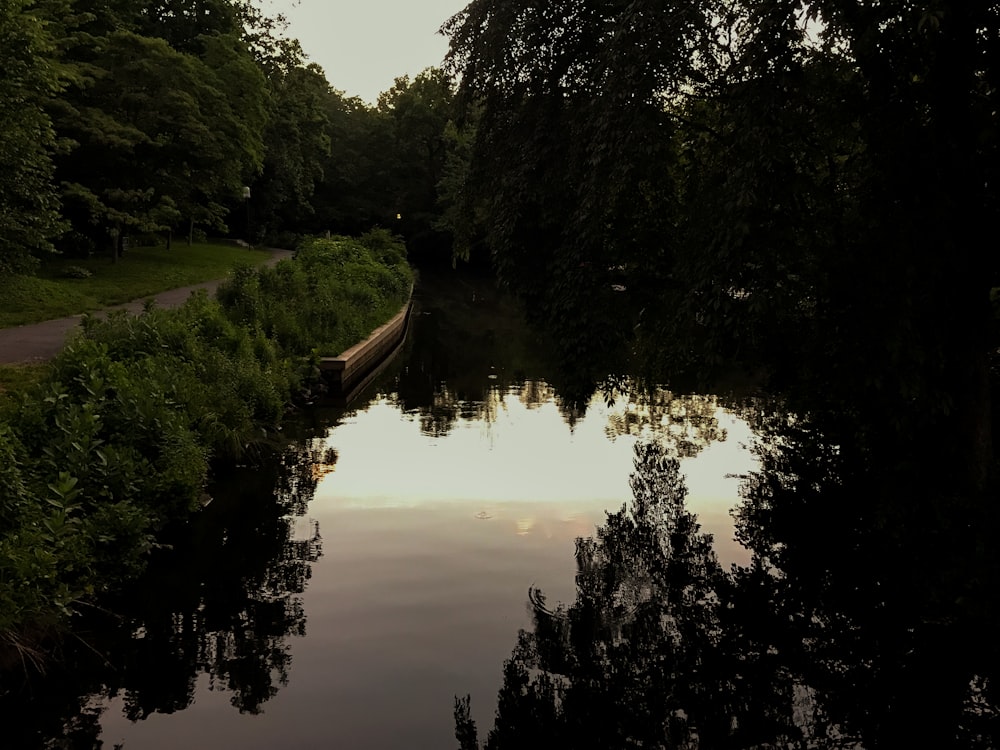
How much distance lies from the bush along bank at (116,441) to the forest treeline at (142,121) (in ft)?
16.1

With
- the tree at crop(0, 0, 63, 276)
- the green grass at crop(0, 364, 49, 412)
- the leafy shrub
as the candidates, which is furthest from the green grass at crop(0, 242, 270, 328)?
the green grass at crop(0, 364, 49, 412)

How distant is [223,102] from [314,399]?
1786cm

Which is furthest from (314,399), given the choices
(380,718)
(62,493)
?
(380,718)

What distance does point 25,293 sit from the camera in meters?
19.2

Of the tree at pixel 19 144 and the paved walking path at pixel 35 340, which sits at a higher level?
the tree at pixel 19 144

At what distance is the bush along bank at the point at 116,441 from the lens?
19.4ft

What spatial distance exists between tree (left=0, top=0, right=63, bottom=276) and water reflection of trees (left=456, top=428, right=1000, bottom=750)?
1329 centimetres

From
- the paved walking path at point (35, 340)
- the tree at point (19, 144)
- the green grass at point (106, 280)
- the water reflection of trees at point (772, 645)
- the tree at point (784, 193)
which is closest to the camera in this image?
the water reflection of trees at point (772, 645)

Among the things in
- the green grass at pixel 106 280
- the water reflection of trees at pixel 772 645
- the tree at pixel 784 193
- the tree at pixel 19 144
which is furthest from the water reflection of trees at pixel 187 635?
the green grass at pixel 106 280

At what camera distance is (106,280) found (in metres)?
24.7

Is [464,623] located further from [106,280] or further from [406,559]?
[106,280]

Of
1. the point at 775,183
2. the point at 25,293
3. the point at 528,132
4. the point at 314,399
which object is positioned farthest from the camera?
the point at 25,293

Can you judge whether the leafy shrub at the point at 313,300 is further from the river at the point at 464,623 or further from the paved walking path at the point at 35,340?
the river at the point at 464,623

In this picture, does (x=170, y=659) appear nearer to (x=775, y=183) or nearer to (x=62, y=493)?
(x=62, y=493)
